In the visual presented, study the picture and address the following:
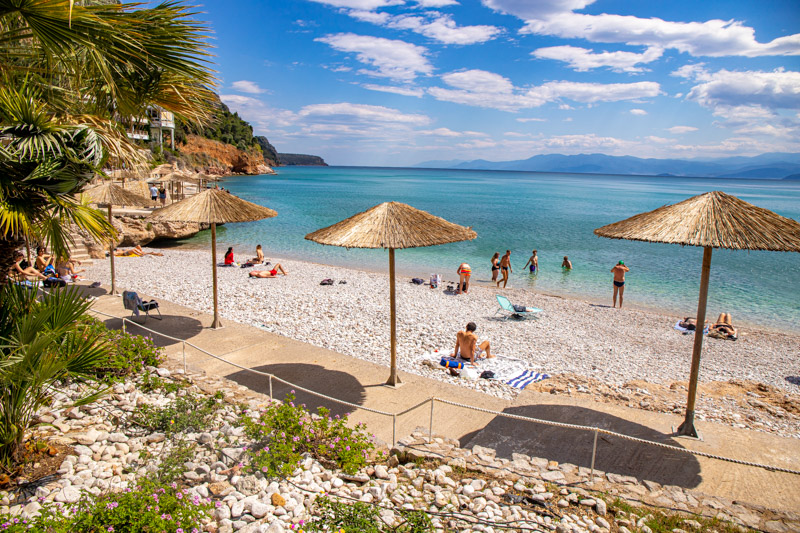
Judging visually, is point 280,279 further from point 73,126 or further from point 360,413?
point 73,126

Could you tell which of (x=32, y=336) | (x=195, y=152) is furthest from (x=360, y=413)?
(x=195, y=152)

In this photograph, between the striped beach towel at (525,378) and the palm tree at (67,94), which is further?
the striped beach towel at (525,378)

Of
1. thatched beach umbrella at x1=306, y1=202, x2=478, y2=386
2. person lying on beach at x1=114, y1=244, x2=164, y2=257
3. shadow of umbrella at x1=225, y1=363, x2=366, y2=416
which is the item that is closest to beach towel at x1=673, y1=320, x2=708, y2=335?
thatched beach umbrella at x1=306, y1=202, x2=478, y2=386

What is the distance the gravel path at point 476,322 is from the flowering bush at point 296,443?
3264 mm

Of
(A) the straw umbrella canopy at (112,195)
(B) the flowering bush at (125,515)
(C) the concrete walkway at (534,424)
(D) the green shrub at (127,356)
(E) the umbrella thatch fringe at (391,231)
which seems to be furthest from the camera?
(A) the straw umbrella canopy at (112,195)

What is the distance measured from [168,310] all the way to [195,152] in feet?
313

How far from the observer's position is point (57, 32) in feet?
12.6

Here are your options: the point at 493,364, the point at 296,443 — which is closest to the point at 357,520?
the point at 296,443

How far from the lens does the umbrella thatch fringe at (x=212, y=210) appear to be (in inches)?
341

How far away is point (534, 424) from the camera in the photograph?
5.64 m

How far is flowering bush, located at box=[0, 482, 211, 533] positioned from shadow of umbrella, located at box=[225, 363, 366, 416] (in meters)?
2.43

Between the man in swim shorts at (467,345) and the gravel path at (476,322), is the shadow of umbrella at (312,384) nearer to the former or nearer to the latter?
the gravel path at (476,322)

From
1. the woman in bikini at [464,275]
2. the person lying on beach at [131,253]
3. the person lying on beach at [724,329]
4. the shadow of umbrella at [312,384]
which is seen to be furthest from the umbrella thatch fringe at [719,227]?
the person lying on beach at [131,253]

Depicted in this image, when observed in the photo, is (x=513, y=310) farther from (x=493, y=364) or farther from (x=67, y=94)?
(x=67, y=94)
